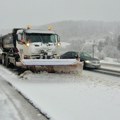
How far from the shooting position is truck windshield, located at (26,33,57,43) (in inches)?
859

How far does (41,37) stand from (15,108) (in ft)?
37.9

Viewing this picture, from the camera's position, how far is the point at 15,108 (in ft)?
35.5

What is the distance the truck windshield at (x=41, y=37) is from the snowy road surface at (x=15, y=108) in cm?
776

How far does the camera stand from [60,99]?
40.0 ft

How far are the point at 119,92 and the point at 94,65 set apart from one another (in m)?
16.1

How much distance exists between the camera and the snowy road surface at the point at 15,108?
377 inches

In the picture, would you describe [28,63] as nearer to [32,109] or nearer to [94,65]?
[32,109]

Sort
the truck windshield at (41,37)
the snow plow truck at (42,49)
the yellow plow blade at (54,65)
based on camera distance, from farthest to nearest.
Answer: the truck windshield at (41,37) → the snow plow truck at (42,49) → the yellow plow blade at (54,65)

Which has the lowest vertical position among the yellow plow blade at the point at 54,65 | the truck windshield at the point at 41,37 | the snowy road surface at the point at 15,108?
the snowy road surface at the point at 15,108

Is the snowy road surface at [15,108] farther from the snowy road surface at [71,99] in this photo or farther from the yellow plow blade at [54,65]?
the yellow plow blade at [54,65]

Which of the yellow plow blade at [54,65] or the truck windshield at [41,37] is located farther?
the truck windshield at [41,37]

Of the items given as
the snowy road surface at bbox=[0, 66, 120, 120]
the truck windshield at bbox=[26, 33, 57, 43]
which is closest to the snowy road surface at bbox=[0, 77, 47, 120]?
the snowy road surface at bbox=[0, 66, 120, 120]

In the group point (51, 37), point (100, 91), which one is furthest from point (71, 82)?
point (51, 37)

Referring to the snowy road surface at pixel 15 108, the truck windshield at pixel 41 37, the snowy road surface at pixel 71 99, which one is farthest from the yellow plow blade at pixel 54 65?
the snowy road surface at pixel 15 108
